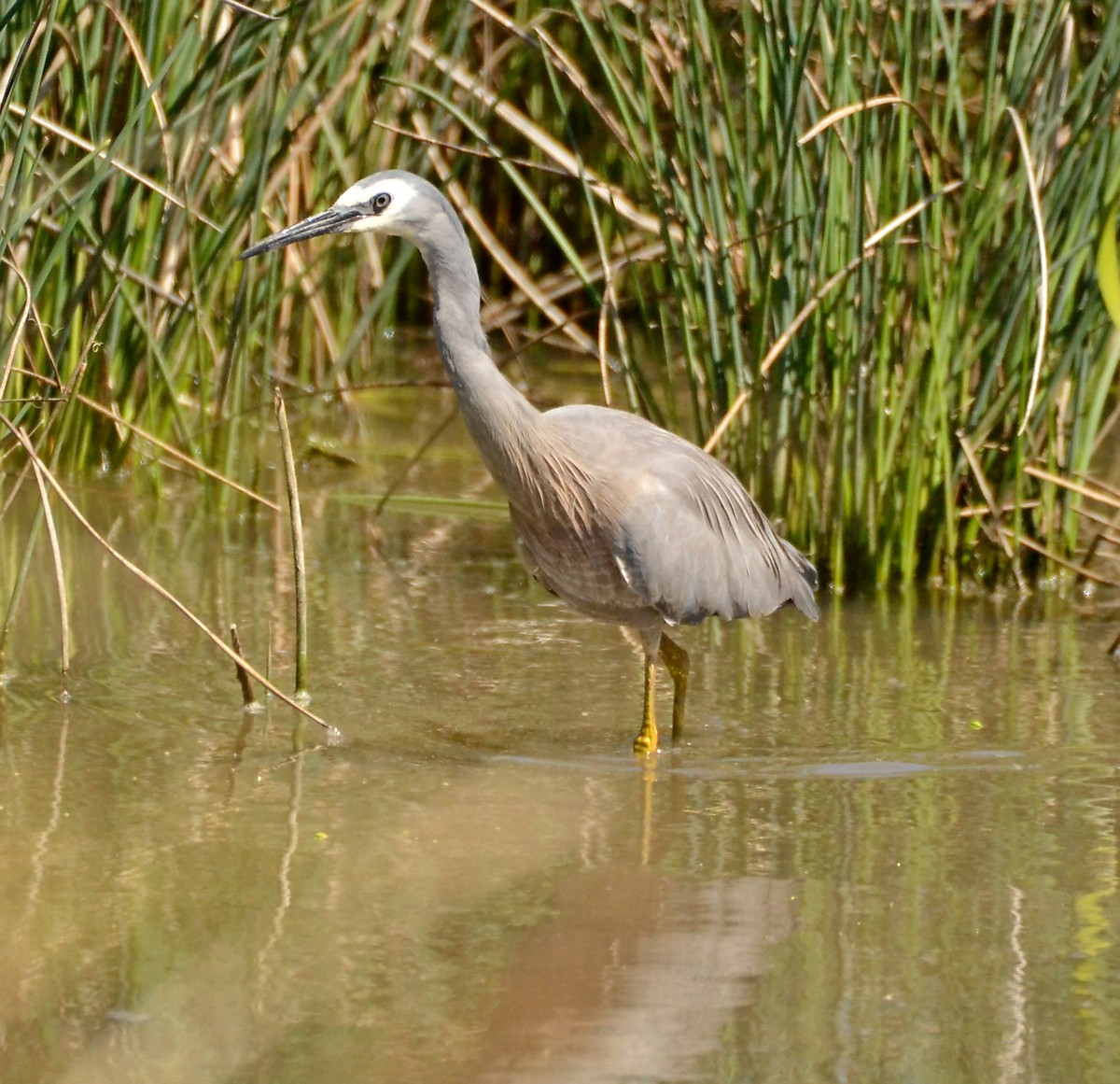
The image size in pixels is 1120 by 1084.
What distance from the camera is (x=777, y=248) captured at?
535 cm

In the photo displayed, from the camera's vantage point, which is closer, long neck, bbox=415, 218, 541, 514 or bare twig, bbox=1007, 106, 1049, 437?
long neck, bbox=415, 218, 541, 514

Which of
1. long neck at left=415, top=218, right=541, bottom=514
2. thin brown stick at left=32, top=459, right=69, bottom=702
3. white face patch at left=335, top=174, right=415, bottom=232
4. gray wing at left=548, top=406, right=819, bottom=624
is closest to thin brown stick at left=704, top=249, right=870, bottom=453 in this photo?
gray wing at left=548, top=406, right=819, bottom=624

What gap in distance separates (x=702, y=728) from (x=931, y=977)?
1600 millimetres

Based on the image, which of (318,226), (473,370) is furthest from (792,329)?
(318,226)

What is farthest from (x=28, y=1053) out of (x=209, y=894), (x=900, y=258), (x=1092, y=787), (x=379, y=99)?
(x=379, y=99)

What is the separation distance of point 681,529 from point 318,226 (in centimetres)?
117

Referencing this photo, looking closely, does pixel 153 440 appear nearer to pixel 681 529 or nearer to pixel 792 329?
pixel 681 529

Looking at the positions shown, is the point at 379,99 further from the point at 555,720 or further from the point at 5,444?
the point at 555,720

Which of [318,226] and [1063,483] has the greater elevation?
[318,226]

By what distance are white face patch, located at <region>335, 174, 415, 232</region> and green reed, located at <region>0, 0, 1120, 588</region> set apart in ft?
2.37

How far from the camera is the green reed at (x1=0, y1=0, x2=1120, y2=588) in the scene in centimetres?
518

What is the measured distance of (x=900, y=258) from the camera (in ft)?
17.3

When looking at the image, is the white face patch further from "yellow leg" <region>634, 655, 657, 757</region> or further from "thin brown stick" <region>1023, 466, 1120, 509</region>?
"thin brown stick" <region>1023, 466, 1120, 509</region>

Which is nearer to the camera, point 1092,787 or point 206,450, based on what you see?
point 1092,787
